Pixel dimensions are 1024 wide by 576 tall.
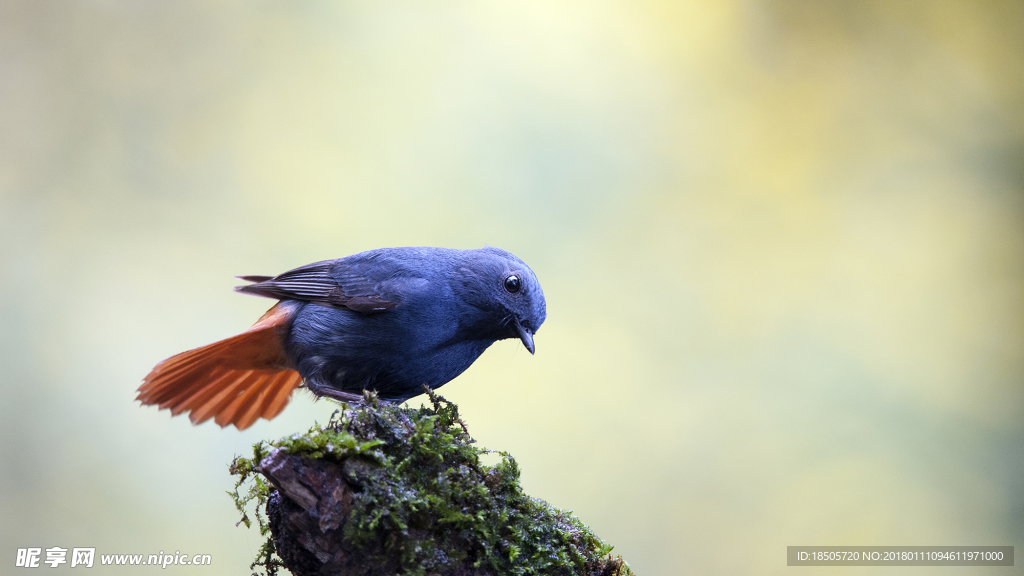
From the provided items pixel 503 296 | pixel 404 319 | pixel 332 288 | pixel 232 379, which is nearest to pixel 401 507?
pixel 404 319

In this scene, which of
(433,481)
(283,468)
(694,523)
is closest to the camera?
(283,468)

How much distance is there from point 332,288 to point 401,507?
1.56m

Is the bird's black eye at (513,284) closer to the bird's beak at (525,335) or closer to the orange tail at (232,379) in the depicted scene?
the bird's beak at (525,335)

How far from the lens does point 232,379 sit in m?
3.95

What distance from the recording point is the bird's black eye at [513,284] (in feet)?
11.5

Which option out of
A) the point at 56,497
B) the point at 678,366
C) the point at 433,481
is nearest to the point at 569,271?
the point at 678,366

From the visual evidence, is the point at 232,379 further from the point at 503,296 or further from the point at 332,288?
the point at 503,296

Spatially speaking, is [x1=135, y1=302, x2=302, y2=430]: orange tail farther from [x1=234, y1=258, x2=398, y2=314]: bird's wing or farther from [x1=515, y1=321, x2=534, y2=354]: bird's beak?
[x1=515, y1=321, x2=534, y2=354]: bird's beak

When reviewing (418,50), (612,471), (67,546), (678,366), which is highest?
(418,50)

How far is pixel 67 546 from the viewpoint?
513 centimetres

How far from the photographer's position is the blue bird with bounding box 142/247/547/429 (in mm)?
3469

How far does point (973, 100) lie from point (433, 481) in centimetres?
610

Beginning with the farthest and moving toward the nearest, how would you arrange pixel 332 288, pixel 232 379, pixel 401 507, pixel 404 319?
pixel 232 379
pixel 332 288
pixel 404 319
pixel 401 507

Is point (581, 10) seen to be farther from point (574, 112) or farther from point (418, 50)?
point (418, 50)
